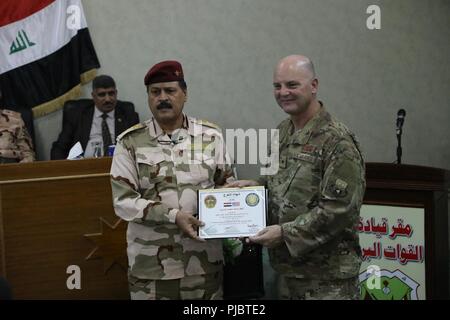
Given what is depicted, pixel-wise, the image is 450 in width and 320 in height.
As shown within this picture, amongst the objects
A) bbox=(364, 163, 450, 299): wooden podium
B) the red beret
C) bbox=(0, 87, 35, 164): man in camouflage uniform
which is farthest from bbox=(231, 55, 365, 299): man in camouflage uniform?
bbox=(0, 87, 35, 164): man in camouflage uniform

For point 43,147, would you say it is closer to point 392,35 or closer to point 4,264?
point 4,264

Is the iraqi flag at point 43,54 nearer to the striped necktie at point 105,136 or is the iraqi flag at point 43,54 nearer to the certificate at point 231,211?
the striped necktie at point 105,136

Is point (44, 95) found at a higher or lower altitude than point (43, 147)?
higher

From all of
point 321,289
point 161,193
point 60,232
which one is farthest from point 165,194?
point 60,232

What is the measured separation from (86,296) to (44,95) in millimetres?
1921

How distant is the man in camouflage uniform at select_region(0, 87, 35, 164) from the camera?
4219 millimetres

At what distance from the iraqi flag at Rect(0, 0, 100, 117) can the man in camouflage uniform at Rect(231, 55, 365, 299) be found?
9.51 ft

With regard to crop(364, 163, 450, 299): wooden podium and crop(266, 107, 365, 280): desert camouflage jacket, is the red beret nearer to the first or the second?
crop(266, 107, 365, 280): desert camouflage jacket

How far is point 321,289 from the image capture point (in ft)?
7.33

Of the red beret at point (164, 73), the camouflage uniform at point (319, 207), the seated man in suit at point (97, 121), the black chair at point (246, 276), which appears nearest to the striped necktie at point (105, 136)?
the seated man in suit at point (97, 121)

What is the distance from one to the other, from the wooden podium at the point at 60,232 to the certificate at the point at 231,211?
126 cm

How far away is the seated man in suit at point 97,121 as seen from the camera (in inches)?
175
